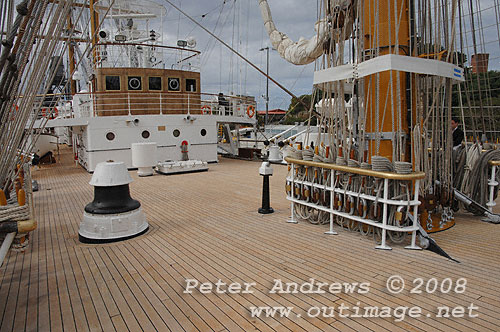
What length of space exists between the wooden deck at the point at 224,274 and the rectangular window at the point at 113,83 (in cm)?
756

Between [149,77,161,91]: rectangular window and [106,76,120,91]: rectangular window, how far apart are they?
1.10 meters

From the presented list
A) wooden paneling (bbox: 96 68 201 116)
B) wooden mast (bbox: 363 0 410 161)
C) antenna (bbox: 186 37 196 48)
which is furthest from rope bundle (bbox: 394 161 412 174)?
antenna (bbox: 186 37 196 48)

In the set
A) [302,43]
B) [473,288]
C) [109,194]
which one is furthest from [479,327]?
[302,43]

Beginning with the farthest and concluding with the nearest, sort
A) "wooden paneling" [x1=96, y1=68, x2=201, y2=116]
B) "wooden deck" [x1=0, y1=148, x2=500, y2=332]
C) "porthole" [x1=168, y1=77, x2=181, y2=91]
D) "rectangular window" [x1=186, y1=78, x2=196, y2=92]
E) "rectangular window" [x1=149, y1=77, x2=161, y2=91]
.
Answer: "rectangular window" [x1=186, y1=78, x2=196, y2=92] → "porthole" [x1=168, y1=77, x2=181, y2=91] → "rectangular window" [x1=149, y1=77, x2=161, y2=91] → "wooden paneling" [x1=96, y1=68, x2=201, y2=116] → "wooden deck" [x1=0, y1=148, x2=500, y2=332]

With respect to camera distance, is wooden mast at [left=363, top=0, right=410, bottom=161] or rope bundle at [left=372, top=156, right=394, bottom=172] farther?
wooden mast at [left=363, top=0, right=410, bottom=161]

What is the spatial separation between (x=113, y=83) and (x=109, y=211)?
885 centimetres

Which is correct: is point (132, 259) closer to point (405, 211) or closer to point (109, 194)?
point (109, 194)

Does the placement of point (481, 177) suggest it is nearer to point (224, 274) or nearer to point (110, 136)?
point (224, 274)

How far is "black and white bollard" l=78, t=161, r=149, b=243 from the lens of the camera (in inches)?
172

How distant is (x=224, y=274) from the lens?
3.33 meters

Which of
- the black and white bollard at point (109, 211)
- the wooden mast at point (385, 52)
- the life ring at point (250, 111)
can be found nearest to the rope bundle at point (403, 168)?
the wooden mast at point (385, 52)

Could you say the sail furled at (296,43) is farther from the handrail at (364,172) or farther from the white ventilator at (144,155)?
the white ventilator at (144,155)

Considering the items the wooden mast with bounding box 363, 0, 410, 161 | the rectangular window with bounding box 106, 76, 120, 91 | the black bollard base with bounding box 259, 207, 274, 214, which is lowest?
the black bollard base with bounding box 259, 207, 274, 214

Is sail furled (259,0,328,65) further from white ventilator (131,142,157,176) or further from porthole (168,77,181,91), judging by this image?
porthole (168,77,181,91)
